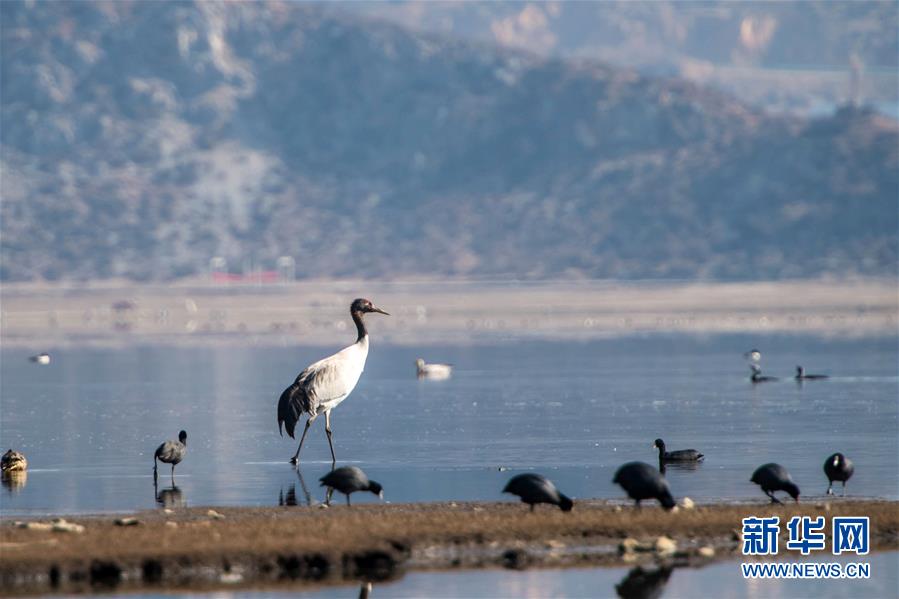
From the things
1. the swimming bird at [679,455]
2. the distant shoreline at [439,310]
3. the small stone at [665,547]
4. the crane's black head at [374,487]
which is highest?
the distant shoreline at [439,310]

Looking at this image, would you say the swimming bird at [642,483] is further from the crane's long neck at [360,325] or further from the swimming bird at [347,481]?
the crane's long neck at [360,325]

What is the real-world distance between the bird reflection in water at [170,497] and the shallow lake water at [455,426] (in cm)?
6

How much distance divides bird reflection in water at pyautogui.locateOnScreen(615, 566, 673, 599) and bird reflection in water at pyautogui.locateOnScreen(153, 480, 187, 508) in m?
7.42

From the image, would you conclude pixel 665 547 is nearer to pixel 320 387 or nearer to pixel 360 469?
pixel 360 469

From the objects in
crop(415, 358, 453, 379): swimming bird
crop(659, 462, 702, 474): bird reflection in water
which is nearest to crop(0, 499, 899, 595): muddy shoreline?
crop(659, 462, 702, 474): bird reflection in water

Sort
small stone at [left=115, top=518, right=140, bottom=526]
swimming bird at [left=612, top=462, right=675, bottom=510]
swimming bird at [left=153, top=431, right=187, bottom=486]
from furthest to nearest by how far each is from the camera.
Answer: swimming bird at [left=153, top=431, right=187, bottom=486] → swimming bird at [left=612, top=462, right=675, bottom=510] → small stone at [left=115, top=518, right=140, bottom=526]

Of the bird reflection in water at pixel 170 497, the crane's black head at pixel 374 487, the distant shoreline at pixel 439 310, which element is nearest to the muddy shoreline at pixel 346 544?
the crane's black head at pixel 374 487

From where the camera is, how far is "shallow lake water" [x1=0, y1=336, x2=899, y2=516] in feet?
92.9

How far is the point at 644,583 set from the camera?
21.1m

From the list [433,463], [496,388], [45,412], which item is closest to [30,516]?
[433,463]

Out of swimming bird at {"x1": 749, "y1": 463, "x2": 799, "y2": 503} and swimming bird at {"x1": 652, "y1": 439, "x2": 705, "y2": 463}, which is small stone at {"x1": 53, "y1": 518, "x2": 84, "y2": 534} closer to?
swimming bird at {"x1": 749, "y1": 463, "x2": 799, "y2": 503}

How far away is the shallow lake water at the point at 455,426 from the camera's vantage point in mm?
28312

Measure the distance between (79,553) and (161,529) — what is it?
155cm

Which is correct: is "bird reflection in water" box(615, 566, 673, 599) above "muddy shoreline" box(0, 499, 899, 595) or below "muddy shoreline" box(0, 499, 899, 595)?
below
